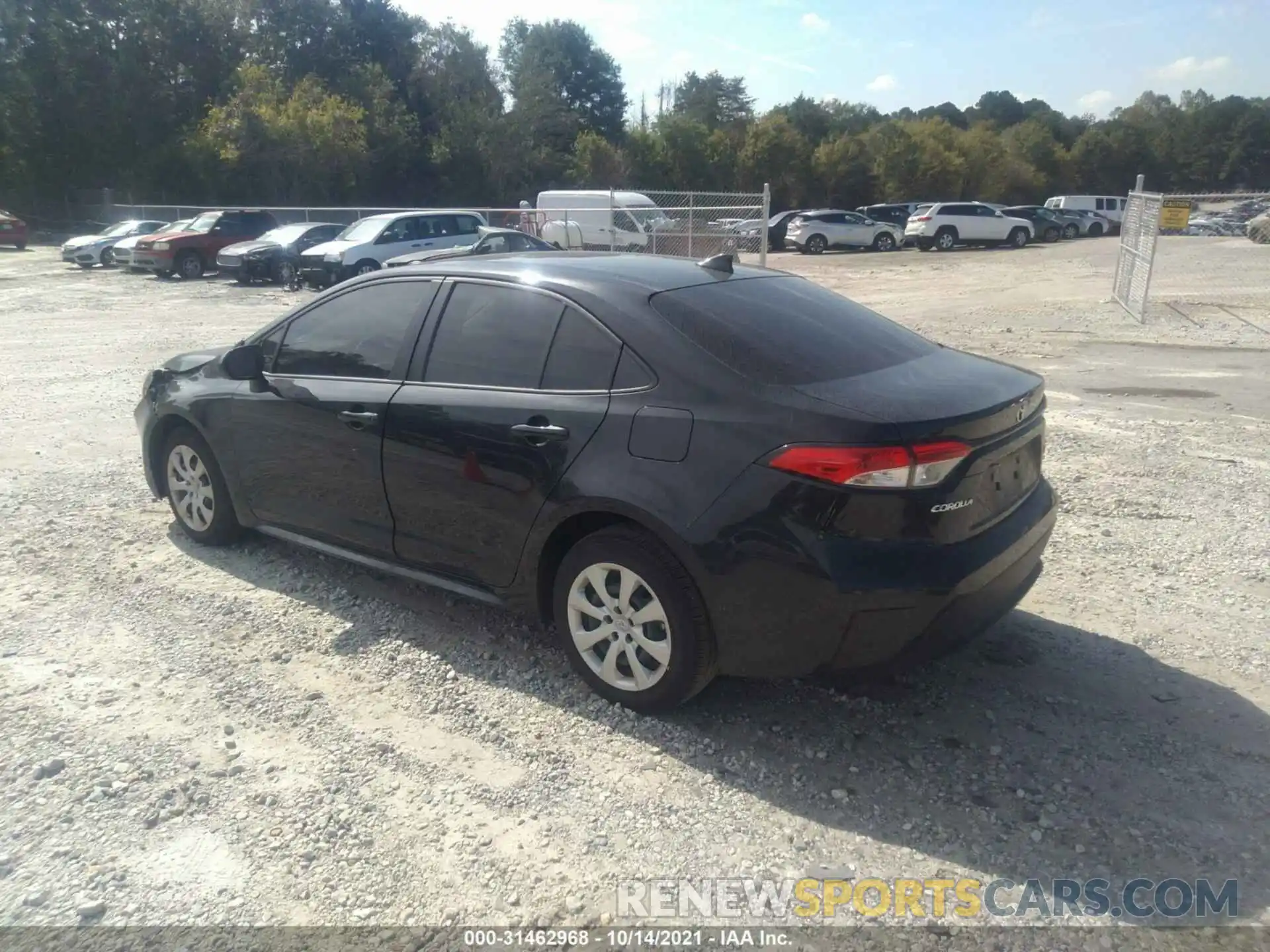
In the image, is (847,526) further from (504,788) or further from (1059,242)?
(1059,242)

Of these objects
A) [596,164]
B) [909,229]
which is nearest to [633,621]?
[909,229]

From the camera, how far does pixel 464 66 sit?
60125 mm

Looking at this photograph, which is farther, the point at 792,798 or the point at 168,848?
the point at 792,798

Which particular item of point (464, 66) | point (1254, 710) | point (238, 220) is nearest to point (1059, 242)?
point (238, 220)

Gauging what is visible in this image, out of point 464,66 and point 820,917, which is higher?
point 464,66

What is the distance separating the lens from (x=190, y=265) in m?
25.1

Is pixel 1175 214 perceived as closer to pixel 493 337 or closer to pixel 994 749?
pixel 994 749

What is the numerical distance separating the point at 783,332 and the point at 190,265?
2476 cm

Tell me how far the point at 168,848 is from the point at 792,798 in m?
2.02

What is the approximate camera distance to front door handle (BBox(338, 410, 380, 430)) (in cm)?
443

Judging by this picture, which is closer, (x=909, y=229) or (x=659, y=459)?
(x=659, y=459)

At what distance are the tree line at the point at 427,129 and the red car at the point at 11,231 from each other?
8970 millimetres

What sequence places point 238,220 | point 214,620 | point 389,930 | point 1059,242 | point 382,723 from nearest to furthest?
1. point 389,930
2. point 382,723
3. point 214,620
4. point 238,220
5. point 1059,242

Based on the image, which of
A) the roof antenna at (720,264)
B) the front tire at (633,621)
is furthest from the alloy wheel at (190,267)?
the front tire at (633,621)
